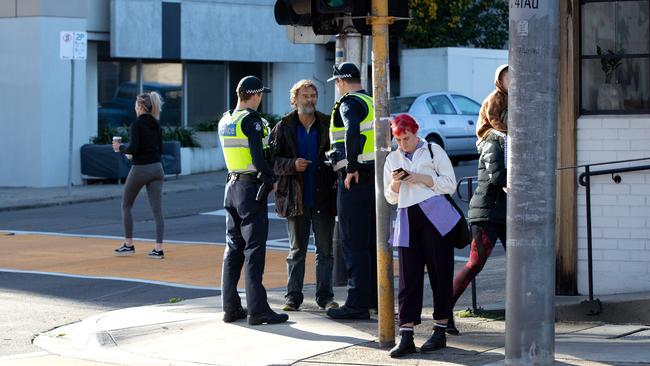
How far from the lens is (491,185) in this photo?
9.79 metres

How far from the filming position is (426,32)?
32.0 m

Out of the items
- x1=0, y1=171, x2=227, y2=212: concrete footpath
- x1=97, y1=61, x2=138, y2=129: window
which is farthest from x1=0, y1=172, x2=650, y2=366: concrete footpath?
x1=97, y1=61, x2=138, y2=129: window

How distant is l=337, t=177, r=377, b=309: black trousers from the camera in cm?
1005

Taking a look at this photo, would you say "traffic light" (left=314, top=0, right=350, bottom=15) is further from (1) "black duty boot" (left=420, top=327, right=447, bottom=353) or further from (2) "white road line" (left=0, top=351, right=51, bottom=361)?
(2) "white road line" (left=0, top=351, right=51, bottom=361)

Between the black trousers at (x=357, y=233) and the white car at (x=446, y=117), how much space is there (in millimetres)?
14840

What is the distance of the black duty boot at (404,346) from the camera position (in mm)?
8695

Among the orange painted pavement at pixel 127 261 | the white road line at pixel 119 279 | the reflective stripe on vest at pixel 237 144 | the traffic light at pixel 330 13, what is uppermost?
the traffic light at pixel 330 13

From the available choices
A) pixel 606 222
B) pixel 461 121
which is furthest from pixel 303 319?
pixel 461 121

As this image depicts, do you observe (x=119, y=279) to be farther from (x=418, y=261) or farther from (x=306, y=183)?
(x=418, y=261)

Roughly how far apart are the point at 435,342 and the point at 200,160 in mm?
18703

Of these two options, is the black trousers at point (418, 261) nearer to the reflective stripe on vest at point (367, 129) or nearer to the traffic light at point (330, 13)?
the reflective stripe on vest at point (367, 129)

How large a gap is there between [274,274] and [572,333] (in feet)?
15.5

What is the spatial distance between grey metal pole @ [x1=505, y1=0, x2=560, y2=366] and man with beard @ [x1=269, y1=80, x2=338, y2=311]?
2990 mm

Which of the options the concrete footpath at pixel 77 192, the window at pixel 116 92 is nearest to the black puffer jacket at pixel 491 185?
the concrete footpath at pixel 77 192
